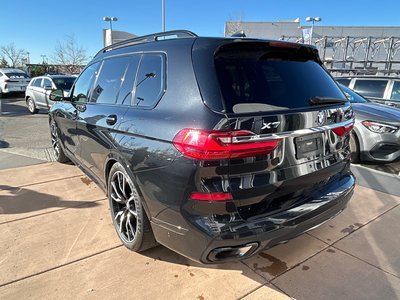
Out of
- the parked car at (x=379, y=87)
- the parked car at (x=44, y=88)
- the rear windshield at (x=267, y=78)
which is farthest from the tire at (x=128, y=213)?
the parked car at (x=44, y=88)

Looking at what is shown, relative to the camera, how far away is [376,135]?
16.9 feet

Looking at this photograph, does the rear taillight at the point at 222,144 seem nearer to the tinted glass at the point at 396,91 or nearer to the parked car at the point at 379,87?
the parked car at the point at 379,87

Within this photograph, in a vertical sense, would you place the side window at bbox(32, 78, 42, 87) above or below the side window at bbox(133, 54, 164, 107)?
below

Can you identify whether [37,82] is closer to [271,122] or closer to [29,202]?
[29,202]

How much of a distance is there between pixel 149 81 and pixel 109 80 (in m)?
0.94

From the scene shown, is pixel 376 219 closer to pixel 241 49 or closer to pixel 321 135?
pixel 321 135

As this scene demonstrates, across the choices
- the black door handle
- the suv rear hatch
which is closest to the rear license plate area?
the suv rear hatch

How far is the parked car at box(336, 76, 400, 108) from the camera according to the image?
774cm

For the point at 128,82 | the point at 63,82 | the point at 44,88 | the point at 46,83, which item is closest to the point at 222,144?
the point at 128,82

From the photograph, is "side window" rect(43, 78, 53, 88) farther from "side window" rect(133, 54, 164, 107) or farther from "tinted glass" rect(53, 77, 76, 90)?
"side window" rect(133, 54, 164, 107)

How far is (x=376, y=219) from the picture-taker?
3484 millimetres

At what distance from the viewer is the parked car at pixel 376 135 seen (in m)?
5.10

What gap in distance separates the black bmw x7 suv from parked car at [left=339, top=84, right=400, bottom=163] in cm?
280

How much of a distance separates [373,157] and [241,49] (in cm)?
412
